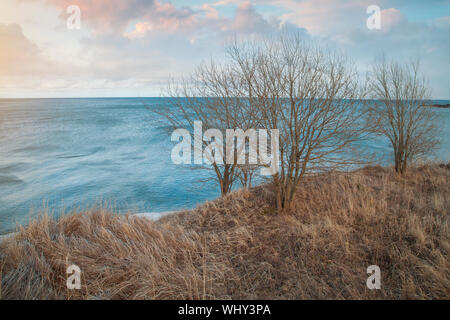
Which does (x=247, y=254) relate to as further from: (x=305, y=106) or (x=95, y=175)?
(x=95, y=175)

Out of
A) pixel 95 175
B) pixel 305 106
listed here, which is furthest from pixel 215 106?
pixel 95 175

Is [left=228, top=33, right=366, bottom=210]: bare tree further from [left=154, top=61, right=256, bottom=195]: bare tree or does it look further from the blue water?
the blue water

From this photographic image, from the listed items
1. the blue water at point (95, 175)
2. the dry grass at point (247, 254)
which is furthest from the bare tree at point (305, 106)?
the blue water at point (95, 175)

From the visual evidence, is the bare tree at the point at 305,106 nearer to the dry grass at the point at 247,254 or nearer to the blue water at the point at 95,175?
the dry grass at the point at 247,254

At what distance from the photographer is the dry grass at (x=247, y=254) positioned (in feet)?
10.8

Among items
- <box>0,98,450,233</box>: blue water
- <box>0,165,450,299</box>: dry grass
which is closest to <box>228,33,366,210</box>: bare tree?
<box>0,165,450,299</box>: dry grass

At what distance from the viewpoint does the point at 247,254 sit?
14.3 ft

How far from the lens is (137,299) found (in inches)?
122

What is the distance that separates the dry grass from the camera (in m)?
3.29
